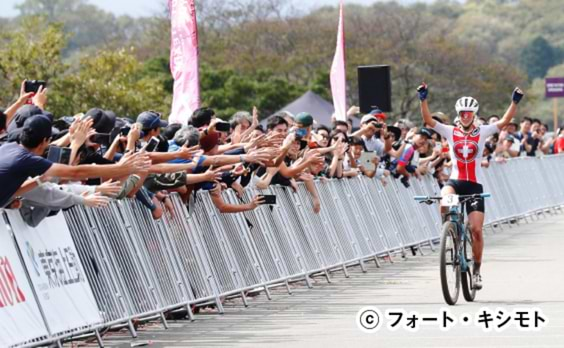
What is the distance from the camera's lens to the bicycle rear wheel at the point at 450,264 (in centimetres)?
1562

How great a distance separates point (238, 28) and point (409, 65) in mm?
11220

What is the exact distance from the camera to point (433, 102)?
92.6 meters

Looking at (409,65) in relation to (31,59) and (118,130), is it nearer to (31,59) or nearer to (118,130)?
(31,59)

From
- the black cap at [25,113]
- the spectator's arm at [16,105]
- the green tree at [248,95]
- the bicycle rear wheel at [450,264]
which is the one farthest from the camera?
the green tree at [248,95]

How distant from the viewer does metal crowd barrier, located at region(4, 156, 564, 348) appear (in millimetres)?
13852

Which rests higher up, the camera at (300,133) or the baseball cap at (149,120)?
the baseball cap at (149,120)

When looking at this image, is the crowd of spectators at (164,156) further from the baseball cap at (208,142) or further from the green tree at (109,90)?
the green tree at (109,90)

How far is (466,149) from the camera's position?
17156 mm

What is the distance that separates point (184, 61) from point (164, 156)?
7238 millimetres

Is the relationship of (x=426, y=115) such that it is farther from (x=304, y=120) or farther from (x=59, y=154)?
(x=59, y=154)

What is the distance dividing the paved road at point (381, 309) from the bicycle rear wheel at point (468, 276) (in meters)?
0.10

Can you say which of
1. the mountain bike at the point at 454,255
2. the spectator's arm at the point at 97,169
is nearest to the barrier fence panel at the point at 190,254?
the mountain bike at the point at 454,255

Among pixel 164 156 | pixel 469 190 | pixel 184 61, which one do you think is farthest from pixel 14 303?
pixel 184 61

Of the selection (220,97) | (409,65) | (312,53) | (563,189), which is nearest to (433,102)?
(409,65)
